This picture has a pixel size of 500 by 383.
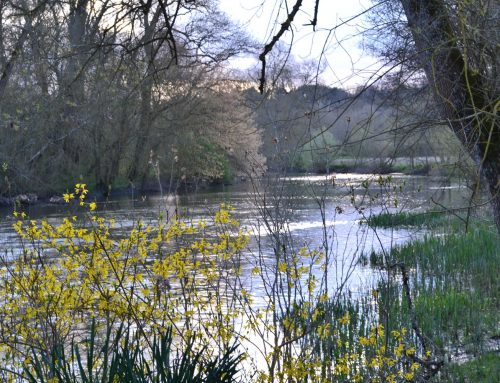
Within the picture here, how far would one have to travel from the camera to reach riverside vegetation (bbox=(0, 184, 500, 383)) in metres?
4.65

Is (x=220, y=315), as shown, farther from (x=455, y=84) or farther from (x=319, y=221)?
(x=319, y=221)

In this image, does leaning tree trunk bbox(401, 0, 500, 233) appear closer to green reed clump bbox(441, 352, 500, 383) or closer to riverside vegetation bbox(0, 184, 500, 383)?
riverside vegetation bbox(0, 184, 500, 383)

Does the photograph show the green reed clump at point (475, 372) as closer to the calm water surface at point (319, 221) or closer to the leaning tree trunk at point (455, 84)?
the calm water surface at point (319, 221)

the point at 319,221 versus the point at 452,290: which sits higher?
the point at 319,221

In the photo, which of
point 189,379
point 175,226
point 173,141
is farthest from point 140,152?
point 189,379

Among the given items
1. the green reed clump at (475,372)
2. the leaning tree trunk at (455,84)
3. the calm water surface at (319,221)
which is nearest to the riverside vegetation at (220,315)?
the green reed clump at (475,372)

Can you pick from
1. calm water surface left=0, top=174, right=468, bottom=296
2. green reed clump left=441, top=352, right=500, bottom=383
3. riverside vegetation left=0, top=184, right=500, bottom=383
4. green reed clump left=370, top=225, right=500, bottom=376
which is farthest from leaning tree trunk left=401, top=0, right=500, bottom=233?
green reed clump left=441, top=352, right=500, bottom=383

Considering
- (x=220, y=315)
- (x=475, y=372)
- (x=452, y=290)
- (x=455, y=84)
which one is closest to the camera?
(x=455, y=84)

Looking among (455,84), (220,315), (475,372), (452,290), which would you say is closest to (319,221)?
(452,290)

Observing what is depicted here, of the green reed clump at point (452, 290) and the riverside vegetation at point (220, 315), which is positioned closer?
the riverside vegetation at point (220, 315)

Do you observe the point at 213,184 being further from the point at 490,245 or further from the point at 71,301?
the point at 71,301

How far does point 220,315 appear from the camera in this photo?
17.6 ft

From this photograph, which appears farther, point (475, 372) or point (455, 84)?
point (475, 372)

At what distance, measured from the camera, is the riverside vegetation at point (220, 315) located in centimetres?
465
